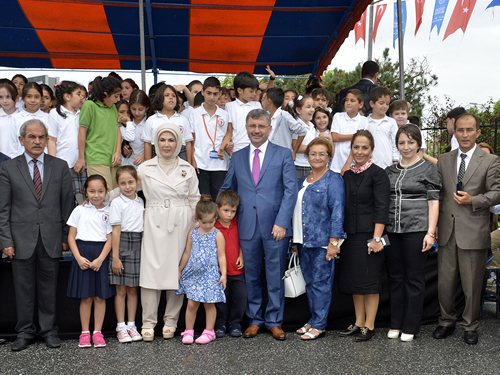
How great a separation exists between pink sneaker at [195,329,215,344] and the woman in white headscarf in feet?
0.91

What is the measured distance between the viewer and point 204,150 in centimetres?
529

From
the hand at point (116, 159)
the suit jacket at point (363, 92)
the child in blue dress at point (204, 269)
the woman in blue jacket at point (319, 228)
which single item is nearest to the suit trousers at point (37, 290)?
the child in blue dress at point (204, 269)

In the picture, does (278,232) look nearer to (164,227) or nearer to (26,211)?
(164,227)

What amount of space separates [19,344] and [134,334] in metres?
0.91

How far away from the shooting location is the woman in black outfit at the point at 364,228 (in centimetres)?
404

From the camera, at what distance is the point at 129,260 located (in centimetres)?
411

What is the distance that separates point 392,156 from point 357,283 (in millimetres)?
1818

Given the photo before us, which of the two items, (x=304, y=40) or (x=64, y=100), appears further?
(x=304, y=40)

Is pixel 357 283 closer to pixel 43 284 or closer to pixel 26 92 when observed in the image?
pixel 43 284

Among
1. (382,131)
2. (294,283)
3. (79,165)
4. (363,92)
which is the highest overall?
(363,92)

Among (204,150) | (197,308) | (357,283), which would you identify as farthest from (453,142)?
(197,308)

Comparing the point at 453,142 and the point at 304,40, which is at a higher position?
the point at 304,40

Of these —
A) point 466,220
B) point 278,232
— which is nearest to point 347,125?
point 466,220

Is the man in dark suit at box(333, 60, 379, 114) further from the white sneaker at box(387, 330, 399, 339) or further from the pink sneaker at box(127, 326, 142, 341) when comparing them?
the pink sneaker at box(127, 326, 142, 341)
